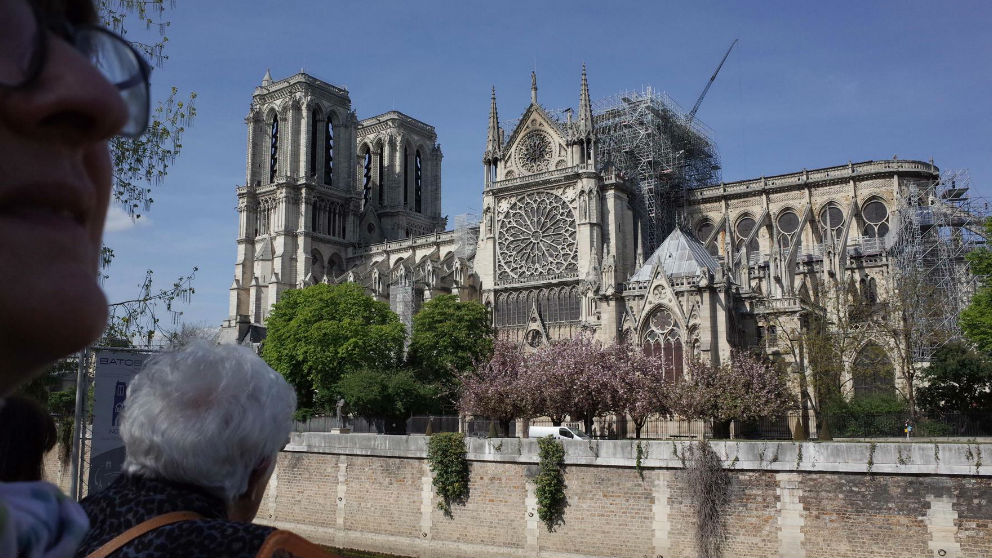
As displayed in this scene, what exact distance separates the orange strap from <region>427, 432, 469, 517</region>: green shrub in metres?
21.0

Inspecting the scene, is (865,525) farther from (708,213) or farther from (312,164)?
(312,164)

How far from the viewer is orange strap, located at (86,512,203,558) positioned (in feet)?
6.24

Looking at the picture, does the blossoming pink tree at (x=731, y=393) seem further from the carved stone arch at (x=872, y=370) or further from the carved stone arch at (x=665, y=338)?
the carved stone arch at (x=872, y=370)

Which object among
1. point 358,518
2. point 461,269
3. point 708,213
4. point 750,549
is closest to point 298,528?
point 358,518

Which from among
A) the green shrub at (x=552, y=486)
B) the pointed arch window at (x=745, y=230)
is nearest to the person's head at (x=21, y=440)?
the green shrub at (x=552, y=486)

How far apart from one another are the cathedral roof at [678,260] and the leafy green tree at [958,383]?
11358 mm

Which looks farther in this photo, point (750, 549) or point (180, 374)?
point (750, 549)

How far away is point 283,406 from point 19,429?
1089 millimetres

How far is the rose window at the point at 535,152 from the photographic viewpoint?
49.5 meters

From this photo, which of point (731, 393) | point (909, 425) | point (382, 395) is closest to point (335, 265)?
point (382, 395)

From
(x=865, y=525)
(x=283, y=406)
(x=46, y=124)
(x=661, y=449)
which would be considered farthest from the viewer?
(x=661, y=449)

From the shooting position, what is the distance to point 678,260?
41.4 m

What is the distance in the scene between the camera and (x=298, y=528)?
25969mm

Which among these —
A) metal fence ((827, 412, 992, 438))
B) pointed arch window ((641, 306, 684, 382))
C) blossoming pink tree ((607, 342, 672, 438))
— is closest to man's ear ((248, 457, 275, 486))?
blossoming pink tree ((607, 342, 672, 438))
